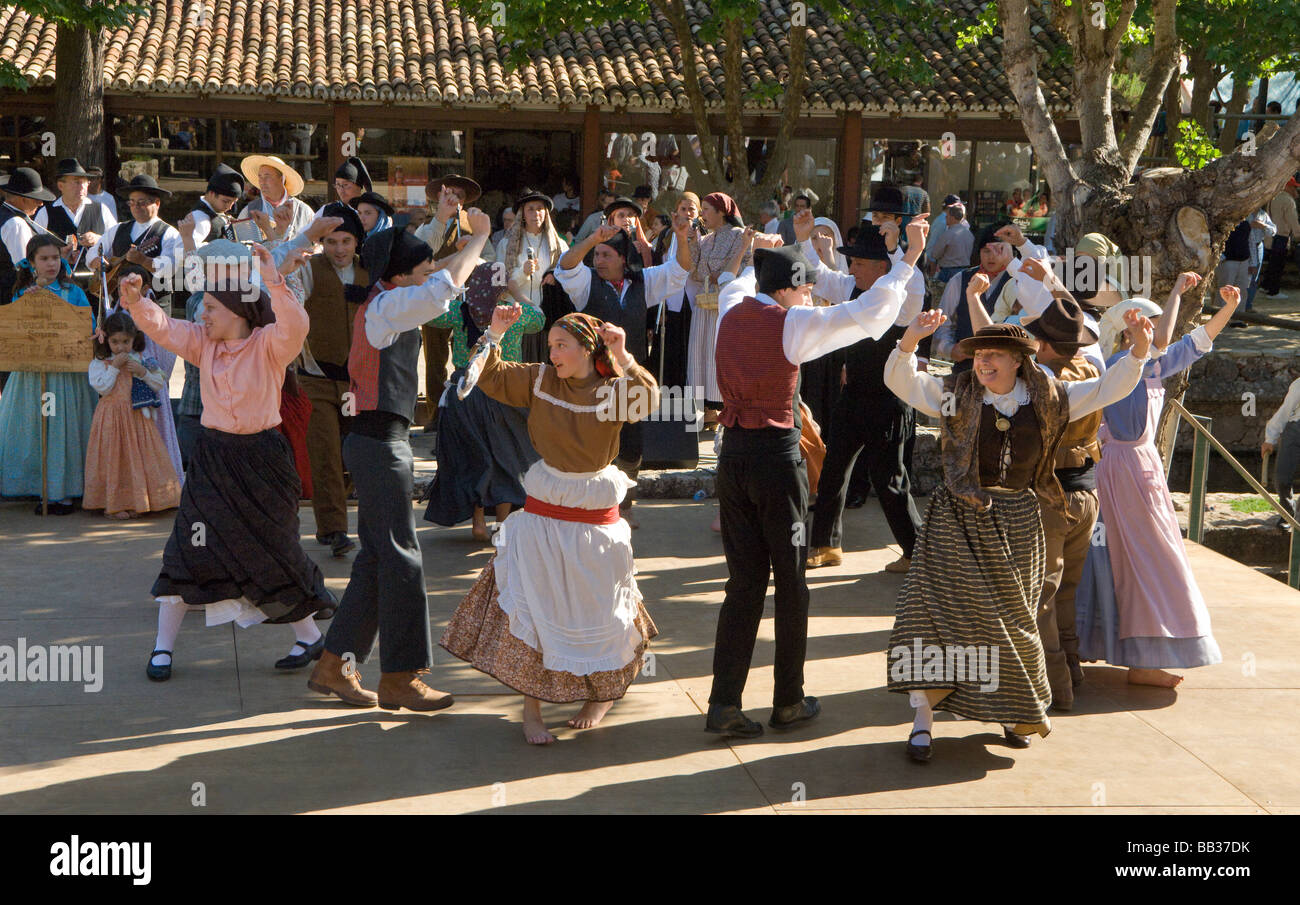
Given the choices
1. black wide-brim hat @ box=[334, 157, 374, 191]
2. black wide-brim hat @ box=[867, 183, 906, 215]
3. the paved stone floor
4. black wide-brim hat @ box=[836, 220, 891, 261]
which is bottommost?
the paved stone floor

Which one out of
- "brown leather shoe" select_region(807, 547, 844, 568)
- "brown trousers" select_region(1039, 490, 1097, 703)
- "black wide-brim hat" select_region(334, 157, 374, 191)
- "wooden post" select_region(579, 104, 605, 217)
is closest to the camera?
"brown trousers" select_region(1039, 490, 1097, 703)

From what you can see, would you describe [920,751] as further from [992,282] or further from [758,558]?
[992,282]

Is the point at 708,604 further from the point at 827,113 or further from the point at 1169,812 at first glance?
the point at 827,113

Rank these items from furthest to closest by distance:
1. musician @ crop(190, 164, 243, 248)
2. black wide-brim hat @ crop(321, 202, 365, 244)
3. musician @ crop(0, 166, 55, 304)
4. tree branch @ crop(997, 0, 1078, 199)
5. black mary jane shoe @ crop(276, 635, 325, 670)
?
musician @ crop(0, 166, 55, 304) → musician @ crop(190, 164, 243, 248) → tree branch @ crop(997, 0, 1078, 199) → black wide-brim hat @ crop(321, 202, 365, 244) → black mary jane shoe @ crop(276, 635, 325, 670)

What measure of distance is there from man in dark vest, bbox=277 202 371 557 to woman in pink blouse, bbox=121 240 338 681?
1.14 metres

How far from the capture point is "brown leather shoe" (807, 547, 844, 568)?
7812 mm

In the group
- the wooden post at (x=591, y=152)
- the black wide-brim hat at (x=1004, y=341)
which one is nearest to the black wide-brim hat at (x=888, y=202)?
the black wide-brim hat at (x=1004, y=341)

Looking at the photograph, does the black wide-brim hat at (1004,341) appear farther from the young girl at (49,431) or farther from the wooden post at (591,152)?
the wooden post at (591,152)

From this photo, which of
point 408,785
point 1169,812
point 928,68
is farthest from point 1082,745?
point 928,68

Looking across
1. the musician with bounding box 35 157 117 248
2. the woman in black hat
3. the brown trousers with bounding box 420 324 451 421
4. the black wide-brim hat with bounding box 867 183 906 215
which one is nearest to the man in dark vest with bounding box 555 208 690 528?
the woman in black hat

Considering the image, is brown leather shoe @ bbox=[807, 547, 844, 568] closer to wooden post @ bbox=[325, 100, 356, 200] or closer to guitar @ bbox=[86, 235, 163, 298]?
guitar @ bbox=[86, 235, 163, 298]

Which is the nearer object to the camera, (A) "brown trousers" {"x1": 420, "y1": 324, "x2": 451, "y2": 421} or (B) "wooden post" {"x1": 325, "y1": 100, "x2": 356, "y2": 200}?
(A) "brown trousers" {"x1": 420, "y1": 324, "x2": 451, "y2": 421}

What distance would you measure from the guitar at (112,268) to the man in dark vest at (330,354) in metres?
1.85

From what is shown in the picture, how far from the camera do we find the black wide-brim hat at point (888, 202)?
29.1 feet
